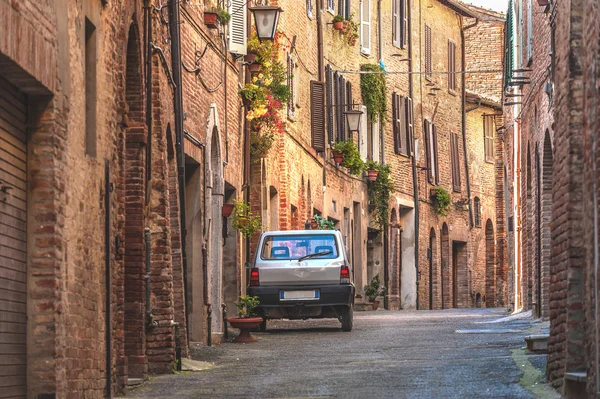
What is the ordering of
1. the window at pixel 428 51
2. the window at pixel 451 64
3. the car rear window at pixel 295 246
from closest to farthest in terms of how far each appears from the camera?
the car rear window at pixel 295 246, the window at pixel 428 51, the window at pixel 451 64

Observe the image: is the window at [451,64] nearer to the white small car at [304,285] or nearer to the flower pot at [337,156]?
the flower pot at [337,156]

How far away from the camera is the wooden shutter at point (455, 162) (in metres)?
45.3

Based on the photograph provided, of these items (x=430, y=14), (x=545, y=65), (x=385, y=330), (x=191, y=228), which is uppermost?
(x=430, y=14)

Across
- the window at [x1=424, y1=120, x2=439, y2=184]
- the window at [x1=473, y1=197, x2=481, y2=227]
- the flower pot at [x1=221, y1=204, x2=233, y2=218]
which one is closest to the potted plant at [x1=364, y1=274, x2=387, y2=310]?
the window at [x1=424, y1=120, x2=439, y2=184]

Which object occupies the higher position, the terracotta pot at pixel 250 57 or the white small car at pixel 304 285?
the terracotta pot at pixel 250 57

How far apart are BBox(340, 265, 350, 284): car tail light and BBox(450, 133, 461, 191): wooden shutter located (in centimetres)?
2436

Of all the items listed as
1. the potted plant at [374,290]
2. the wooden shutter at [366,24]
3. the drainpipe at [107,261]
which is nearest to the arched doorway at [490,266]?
the potted plant at [374,290]

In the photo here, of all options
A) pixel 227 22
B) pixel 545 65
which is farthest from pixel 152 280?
pixel 545 65

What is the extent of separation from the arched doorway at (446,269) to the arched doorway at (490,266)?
3.37 metres

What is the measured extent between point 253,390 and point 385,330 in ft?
32.3

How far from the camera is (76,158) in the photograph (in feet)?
33.6

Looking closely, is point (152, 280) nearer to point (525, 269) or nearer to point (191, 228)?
point (191, 228)

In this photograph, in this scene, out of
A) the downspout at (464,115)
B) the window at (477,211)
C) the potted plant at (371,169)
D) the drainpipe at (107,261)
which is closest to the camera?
the drainpipe at (107,261)

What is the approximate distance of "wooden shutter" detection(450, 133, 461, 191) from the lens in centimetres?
4531
